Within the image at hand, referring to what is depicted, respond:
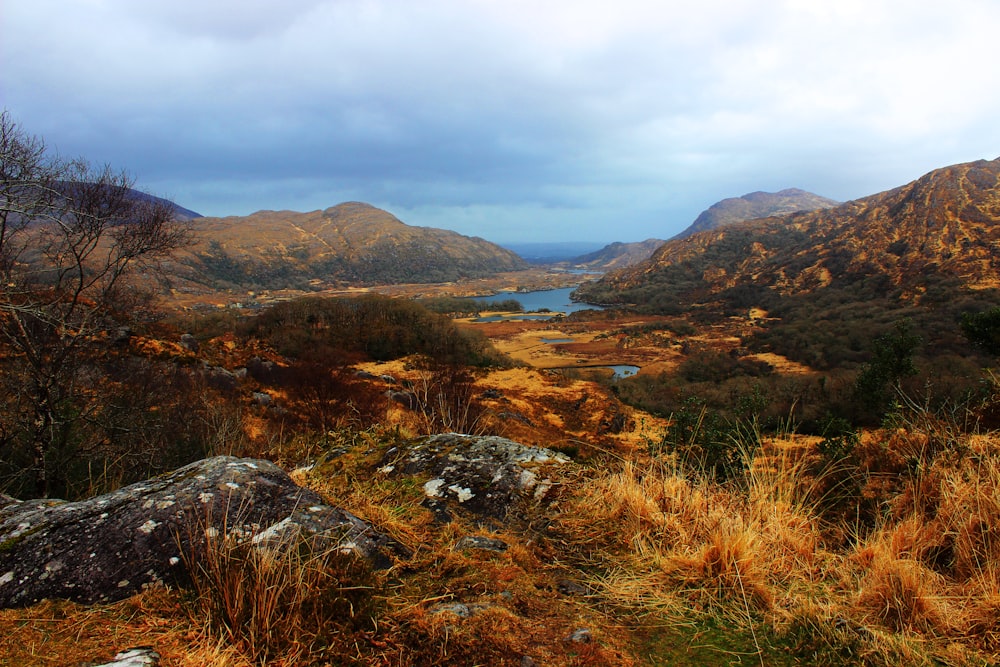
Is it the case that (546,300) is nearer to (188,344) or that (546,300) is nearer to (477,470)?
(188,344)

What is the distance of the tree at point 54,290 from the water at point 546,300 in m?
93.8

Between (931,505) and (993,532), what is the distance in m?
0.60

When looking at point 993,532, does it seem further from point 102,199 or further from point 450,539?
point 102,199

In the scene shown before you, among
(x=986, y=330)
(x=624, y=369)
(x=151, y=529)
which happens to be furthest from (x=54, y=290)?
(x=624, y=369)

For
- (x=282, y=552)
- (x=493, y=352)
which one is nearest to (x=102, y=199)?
(x=282, y=552)

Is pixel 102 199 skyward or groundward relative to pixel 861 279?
skyward

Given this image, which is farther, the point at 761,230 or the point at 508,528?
the point at 761,230

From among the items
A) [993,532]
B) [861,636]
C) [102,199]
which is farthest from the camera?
[102,199]

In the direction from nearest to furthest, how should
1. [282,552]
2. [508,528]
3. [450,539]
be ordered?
1. [282,552]
2. [450,539]
3. [508,528]

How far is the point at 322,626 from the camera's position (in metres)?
1.71

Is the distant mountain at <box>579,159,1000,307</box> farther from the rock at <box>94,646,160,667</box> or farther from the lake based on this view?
the rock at <box>94,646,160,667</box>

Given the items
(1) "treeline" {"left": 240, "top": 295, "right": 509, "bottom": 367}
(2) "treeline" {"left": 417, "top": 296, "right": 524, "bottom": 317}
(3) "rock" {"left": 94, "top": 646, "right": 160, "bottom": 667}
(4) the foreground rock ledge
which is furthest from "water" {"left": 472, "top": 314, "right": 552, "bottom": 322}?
(3) "rock" {"left": 94, "top": 646, "right": 160, "bottom": 667}

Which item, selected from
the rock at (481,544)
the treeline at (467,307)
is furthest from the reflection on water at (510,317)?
the rock at (481,544)

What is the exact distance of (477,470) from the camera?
12.1ft
